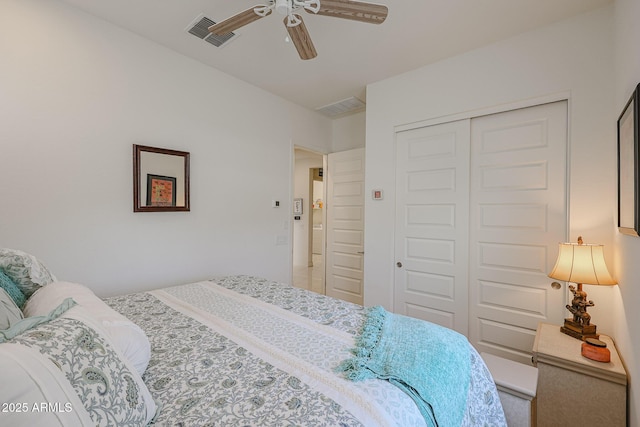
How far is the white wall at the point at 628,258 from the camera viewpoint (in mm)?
1255

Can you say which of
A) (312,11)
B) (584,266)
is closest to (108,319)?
(312,11)

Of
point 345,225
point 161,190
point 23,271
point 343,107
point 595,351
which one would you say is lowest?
point 595,351

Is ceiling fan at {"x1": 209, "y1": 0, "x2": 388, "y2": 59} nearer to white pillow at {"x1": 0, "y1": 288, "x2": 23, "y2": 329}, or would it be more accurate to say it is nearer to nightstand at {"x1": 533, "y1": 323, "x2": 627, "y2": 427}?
white pillow at {"x1": 0, "y1": 288, "x2": 23, "y2": 329}

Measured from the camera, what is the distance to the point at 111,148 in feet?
6.97

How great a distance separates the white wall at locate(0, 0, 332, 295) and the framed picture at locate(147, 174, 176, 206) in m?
0.12

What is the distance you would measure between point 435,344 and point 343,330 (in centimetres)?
42

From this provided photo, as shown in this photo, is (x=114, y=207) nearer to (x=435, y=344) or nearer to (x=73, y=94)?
(x=73, y=94)

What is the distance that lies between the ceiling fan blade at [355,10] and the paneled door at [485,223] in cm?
144

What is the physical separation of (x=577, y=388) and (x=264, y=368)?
5.70 feet

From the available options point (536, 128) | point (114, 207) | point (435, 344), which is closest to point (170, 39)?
point (114, 207)

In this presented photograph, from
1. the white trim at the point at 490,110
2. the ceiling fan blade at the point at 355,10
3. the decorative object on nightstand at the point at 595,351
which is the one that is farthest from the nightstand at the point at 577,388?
the ceiling fan blade at the point at 355,10

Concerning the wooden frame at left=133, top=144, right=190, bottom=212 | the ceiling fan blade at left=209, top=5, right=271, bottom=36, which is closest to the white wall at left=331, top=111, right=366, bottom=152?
the wooden frame at left=133, top=144, right=190, bottom=212

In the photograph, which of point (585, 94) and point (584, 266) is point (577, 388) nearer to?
point (584, 266)

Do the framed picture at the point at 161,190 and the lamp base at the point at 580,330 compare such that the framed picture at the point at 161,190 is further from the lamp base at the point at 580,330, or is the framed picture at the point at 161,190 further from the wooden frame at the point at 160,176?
the lamp base at the point at 580,330
